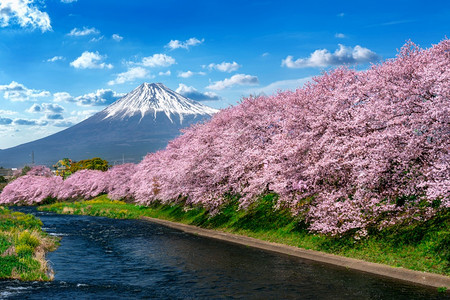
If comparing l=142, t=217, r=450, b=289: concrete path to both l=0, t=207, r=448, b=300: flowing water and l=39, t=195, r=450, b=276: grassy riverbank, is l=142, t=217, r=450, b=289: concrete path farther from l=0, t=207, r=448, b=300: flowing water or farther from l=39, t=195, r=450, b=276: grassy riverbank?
l=0, t=207, r=448, b=300: flowing water

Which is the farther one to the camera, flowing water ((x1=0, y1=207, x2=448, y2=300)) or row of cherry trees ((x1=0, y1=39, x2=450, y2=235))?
row of cherry trees ((x1=0, y1=39, x2=450, y2=235))

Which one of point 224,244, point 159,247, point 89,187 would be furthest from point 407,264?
point 89,187

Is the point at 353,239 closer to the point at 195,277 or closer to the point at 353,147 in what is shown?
the point at 353,147

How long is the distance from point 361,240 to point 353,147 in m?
5.47

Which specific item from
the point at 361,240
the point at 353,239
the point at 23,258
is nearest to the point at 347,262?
the point at 361,240

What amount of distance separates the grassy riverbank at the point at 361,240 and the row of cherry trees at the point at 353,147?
844 mm

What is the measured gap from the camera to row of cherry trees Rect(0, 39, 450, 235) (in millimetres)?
20312

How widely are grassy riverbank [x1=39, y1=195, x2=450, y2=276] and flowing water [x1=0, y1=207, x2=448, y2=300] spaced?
2040 millimetres

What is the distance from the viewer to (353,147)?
23375mm

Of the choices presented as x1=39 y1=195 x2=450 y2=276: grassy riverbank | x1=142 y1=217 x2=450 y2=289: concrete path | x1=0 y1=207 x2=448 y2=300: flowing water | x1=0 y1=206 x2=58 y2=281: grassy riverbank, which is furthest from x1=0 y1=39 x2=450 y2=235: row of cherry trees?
x1=0 y1=206 x2=58 y2=281: grassy riverbank

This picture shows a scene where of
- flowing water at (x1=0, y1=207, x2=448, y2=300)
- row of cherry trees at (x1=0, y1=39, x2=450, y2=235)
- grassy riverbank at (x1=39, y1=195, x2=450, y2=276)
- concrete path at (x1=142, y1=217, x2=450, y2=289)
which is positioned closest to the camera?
flowing water at (x1=0, y1=207, x2=448, y2=300)

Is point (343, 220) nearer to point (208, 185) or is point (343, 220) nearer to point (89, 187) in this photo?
point (208, 185)

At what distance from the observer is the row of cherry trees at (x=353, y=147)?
2031cm

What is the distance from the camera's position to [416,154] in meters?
20.6
